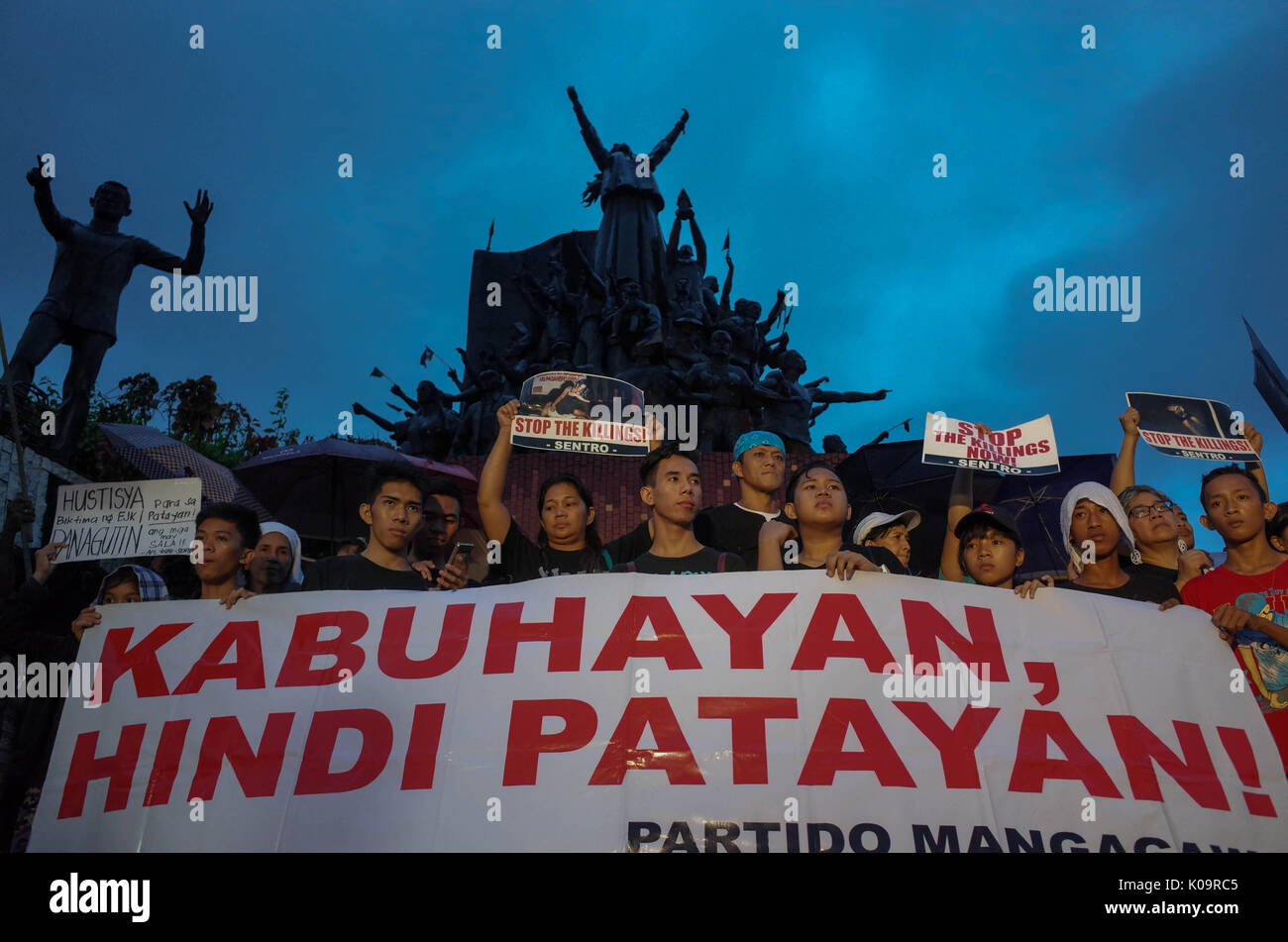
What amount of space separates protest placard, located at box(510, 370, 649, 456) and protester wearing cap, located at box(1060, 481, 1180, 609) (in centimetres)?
258

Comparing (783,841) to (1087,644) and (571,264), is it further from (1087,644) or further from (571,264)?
(571,264)

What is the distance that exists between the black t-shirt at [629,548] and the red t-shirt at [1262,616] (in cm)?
279

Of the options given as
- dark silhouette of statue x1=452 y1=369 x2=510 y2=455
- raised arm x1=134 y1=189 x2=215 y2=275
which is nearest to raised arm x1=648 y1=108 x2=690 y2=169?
dark silhouette of statue x1=452 y1=369 x2=510 y2=455

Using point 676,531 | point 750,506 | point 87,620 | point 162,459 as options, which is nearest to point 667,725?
point 676,531

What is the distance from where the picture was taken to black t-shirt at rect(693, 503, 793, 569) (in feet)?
18.1

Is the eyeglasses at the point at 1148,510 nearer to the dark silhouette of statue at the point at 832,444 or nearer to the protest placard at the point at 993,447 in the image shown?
the protest placard at the point at 993,447

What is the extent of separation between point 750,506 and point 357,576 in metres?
2.26

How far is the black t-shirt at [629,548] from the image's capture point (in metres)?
5.23

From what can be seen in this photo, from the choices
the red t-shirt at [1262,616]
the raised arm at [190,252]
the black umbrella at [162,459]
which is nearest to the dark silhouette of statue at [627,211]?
the raised arm at [190,252]

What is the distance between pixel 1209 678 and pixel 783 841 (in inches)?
85.7

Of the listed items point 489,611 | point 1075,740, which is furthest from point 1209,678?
point 489,611

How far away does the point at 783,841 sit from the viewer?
11.5ft

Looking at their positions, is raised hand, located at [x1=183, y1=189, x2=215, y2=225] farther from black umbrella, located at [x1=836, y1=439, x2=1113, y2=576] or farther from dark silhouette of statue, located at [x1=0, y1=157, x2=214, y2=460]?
black umbrella, located at [x1=836, y1=439, x2=1113, y2=576]

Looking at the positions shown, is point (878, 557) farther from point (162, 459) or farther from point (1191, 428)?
point (162, 459)
